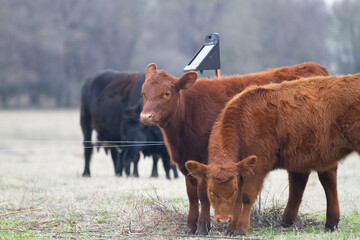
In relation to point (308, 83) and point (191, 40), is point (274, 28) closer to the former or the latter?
point (191, 40)

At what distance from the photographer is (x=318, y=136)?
6.12 m

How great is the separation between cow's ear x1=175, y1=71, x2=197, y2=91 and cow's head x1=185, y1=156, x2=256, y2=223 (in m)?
1.29

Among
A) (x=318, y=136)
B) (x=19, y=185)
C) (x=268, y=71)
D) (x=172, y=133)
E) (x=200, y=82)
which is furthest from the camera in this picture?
(x=19, y=185)

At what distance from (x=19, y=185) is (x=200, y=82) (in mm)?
5036

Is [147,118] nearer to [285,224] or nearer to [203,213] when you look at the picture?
[203,213]

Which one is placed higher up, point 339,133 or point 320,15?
point 320,15

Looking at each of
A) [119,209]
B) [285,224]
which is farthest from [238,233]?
[119,209]

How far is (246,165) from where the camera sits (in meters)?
5.62

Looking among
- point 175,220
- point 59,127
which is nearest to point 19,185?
point 175,220

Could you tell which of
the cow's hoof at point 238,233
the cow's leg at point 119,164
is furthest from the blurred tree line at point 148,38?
the cow's hoof at point 238,233

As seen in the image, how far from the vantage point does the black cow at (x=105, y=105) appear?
42.9ft

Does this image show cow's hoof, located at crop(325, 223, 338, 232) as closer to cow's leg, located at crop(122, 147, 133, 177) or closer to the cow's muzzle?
the cow's muzzle

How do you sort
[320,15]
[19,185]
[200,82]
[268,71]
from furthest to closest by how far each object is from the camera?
[320,15] → [19,185] → [268,71] → [200,82]

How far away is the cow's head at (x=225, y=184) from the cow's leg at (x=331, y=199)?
1590mm
